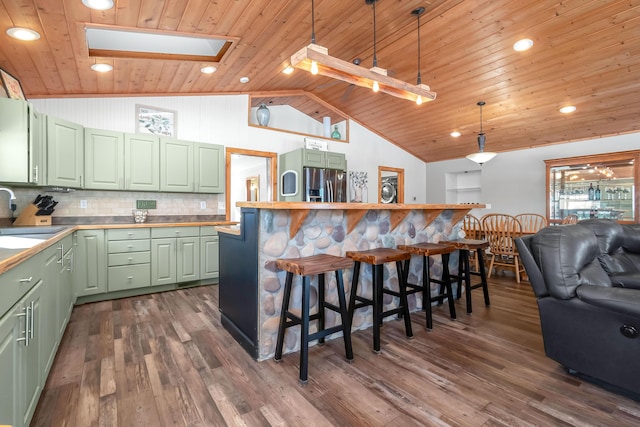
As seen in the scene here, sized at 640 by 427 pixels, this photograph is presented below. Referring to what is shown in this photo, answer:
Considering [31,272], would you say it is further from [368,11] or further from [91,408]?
[368,11]

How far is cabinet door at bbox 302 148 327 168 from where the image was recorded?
204 inches

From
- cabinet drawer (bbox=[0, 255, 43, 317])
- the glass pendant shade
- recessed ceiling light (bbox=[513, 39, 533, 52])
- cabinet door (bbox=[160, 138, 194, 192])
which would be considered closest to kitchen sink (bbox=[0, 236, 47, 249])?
cabinet drawer (bbox=[0, 255, 43, 317])

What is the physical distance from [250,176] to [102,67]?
224 inches

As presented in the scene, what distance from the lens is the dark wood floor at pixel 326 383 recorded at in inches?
64.2

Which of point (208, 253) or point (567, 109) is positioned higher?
point (567, 109)

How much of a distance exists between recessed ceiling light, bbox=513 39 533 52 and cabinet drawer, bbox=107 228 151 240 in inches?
187

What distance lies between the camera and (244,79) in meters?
4.49

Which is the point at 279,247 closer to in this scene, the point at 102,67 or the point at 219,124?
the point at 102,67

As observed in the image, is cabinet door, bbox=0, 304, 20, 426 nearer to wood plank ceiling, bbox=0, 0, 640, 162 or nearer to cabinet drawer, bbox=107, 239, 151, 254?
wood plank ceiling, bbox=0, 0, 640, 162

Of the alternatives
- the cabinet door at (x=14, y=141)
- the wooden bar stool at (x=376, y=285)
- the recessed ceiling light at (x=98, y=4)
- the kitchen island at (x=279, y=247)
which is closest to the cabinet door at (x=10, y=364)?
the kitchen island at (x=279, y=247)

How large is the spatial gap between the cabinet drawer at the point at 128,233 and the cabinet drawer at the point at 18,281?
2.12 metres

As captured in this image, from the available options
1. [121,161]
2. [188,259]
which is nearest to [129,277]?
[188,259]

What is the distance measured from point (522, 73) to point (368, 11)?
2.29m

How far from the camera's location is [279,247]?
91.3 inches
